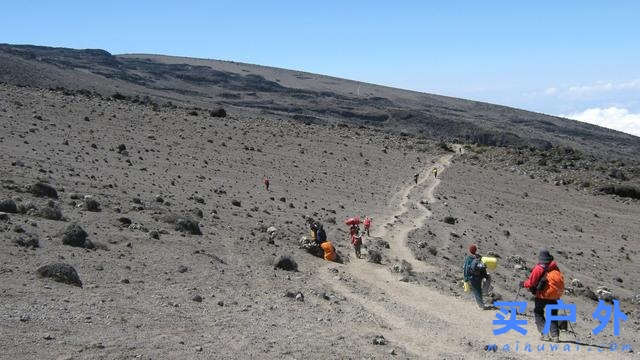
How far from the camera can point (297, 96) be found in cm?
11081

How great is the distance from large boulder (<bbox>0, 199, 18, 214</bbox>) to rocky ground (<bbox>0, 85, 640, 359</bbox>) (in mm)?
103

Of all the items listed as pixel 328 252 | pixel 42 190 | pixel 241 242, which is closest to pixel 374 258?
pixel 328 252

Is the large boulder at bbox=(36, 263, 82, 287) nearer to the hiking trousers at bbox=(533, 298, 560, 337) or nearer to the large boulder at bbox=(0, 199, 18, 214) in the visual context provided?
the large boulder at bbox=(0, 199, 18, 214)

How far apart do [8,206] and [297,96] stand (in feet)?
313

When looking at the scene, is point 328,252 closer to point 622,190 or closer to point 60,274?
point 60,274

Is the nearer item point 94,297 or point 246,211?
point 94,297

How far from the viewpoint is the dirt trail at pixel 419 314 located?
35.4 feet

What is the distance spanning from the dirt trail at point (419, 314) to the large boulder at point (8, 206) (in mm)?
7895

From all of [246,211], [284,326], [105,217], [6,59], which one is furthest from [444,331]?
[6,59]

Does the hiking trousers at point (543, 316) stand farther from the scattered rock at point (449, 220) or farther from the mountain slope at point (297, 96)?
the mountain slope at point (297, 96)

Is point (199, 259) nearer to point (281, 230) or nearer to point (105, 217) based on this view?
point (105, 217)

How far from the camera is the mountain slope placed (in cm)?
7852

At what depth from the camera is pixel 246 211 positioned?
25172mm

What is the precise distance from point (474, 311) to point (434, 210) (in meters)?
19.5
